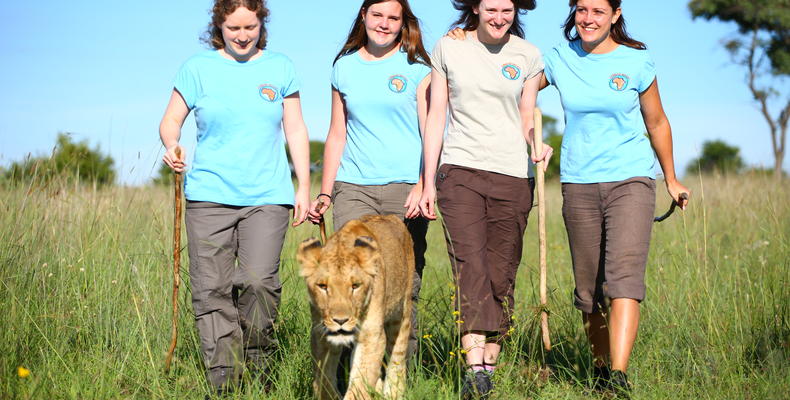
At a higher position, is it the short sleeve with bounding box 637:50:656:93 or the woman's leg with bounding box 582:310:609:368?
the short sleeve with bounding box 637:50:656:93

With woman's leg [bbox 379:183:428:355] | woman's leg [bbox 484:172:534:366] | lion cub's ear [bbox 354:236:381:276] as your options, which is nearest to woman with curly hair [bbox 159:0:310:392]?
woman's leg [bbox 379:183:428:355]

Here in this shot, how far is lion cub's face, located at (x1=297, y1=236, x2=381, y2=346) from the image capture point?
407 cm

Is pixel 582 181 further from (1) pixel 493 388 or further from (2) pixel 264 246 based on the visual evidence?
(2) pixel 264 246

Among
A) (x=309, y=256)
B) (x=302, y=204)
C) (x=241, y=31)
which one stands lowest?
(x=309, y=256)

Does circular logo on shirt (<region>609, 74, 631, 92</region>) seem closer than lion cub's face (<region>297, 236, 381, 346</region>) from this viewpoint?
No

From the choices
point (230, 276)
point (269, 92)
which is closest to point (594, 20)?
point (269, 92)

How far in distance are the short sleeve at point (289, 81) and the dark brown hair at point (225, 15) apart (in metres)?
0.21

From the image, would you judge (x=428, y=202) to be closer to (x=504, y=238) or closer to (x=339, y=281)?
(x=504, y=238)

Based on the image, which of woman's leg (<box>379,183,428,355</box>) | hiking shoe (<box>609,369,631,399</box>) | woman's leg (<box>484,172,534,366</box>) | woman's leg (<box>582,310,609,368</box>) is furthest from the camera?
woman's leg (<box>582,310,609,368</box>)

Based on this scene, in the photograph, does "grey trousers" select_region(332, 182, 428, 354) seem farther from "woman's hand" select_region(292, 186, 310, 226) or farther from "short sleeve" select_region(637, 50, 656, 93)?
"short sleeve" select_region(637, 50, 656, 93)

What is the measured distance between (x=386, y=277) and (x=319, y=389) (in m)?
0.71

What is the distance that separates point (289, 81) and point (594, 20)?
6.27 feet

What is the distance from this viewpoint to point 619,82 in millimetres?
4867

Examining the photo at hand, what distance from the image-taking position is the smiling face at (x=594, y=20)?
4.90 metres
